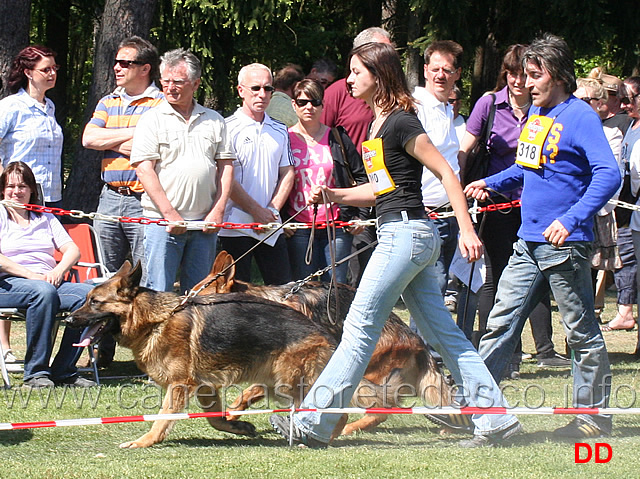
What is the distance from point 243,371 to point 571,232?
197 cm

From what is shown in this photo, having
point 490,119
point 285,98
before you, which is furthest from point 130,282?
point 285,98

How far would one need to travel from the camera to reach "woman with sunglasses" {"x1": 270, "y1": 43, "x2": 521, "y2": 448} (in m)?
4.61

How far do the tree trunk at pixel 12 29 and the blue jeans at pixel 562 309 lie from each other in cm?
767

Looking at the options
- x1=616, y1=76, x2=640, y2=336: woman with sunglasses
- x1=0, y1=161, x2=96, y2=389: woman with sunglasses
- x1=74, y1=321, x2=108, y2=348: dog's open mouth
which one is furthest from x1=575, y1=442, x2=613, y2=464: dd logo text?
x1=616, y1=76, x2=640, y2=336: woman with sunglasses

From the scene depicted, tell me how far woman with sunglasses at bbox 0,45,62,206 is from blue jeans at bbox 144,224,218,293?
1.38 metres

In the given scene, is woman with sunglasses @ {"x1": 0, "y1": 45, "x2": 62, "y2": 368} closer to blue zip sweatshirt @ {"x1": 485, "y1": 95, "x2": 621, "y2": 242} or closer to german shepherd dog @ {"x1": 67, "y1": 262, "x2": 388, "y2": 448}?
german shepherd dog @ {"x1": 67, "y1": 262, "x2": 388, "y2": 448}

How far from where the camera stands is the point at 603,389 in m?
5.02

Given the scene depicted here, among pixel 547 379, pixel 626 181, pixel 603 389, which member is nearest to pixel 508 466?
pixel 603 389

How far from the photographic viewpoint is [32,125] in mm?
7520

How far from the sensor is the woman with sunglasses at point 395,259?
4.61 metres

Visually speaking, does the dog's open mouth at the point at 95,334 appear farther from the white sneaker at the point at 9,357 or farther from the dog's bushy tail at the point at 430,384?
the white sneaker at the point at 9,357

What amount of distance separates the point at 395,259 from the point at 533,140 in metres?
1.06

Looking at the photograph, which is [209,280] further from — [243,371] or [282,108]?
[282,108]

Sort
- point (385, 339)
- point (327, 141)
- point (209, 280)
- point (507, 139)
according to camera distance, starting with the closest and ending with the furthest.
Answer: point (385, 339) → point (209, 280) → point (507, 139) → point (327, 141)
